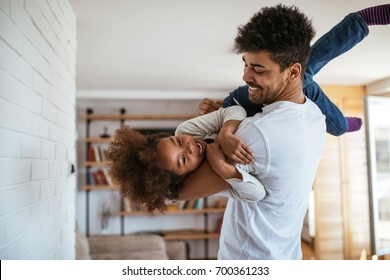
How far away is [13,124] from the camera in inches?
40.2

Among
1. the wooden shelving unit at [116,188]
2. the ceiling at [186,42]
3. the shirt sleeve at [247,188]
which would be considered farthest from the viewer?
the wooden shelving unit at [116,188]

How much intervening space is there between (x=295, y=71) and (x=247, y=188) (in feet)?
1.13

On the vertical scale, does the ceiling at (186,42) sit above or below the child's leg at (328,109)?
above

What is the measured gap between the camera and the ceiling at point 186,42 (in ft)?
3.87

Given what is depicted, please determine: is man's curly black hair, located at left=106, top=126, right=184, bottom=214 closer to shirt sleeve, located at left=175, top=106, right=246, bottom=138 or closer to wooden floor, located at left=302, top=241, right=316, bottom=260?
shirt sleeve, located at left=175, top=106, right=246, bottom=138

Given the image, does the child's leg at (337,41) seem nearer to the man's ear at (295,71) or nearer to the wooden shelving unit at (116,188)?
the man's ear at (295,71)

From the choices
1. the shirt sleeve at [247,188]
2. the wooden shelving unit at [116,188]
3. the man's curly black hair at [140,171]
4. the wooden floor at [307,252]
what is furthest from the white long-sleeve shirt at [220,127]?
the wooden shelving unit at [116,188]

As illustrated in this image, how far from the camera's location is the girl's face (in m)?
0.97

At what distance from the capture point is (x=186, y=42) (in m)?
1.35

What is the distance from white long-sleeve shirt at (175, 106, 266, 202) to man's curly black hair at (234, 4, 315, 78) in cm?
17

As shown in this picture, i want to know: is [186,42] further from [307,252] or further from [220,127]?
[307,252]

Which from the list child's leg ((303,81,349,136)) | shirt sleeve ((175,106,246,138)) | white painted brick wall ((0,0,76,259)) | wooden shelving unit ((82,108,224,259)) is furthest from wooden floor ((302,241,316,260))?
wooden shelving unit ((82,108,224,259))

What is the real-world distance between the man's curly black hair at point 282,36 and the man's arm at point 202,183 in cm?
33

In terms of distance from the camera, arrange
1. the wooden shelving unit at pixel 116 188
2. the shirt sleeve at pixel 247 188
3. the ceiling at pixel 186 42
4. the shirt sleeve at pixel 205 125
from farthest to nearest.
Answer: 1. the wooden shelving unit at pixel 116 188
2. the ceiling at pixel 186 42
3. the shirt sleeve at pixel 205 125
4. the shirt sleeve at pixel 247 188
